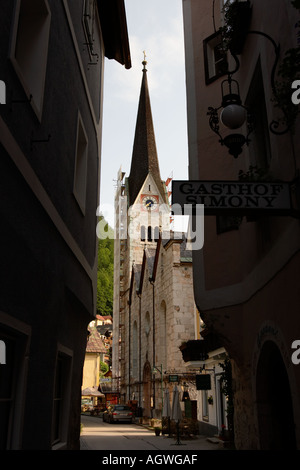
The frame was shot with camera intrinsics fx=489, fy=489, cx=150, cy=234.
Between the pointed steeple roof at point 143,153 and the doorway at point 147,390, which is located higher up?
the pointed steeple roof at point 143,153

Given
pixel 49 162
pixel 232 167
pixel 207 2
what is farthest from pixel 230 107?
pixel 207 2

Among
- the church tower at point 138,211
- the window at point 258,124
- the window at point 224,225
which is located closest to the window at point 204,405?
the window at point 224,225

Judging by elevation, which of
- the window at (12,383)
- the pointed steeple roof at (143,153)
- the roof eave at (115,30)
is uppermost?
the pointed steeple roof at (143,153)

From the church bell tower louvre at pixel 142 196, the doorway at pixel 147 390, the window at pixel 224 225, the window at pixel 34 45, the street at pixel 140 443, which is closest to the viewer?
the window at pixel 34 45

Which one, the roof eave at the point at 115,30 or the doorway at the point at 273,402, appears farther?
the roof eave at the point at 115,30

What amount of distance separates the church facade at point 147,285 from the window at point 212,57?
21.0 metres

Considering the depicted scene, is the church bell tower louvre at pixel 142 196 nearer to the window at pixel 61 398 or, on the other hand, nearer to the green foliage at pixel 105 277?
the green foliage at pixel 105 277

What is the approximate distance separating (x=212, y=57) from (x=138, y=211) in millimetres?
50583

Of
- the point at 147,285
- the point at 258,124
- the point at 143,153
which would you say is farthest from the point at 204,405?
the point at 143,153

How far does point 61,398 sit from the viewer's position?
288 inches

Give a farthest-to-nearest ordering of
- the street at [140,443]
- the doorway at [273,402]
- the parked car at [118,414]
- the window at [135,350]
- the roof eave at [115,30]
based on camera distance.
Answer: the window at [135,350], the parked car at [118,414], the street at [140,443], the roof eave at [115,30], the doorway at [273,402]

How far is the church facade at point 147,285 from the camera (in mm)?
30828

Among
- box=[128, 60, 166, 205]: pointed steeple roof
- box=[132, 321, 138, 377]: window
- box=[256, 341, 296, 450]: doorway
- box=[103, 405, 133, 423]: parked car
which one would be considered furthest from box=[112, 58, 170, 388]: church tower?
box=[256, 341, 296, 450]: doorway

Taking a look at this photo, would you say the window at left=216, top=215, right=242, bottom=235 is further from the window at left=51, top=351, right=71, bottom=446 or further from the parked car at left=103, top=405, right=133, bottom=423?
the parked car at left=103, top=405, right=133, bottom=423
